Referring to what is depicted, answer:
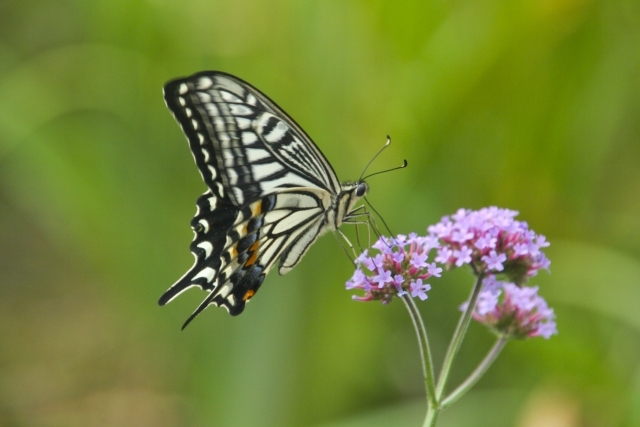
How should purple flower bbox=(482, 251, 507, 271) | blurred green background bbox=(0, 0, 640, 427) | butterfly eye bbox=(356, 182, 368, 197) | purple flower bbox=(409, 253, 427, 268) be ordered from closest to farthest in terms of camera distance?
purple flower bbox=(482, 251, 507, 271) < purple flower bbox=(409, 253, 427, 268) < butterfly eye bbox=(356, 182, 368, 197) < blurred green background bbox=(0, 0, 640, 427)

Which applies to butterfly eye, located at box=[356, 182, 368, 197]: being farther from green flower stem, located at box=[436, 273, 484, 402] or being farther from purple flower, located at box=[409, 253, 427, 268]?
green flower stem, located at box=[436, 273, 484, 402]

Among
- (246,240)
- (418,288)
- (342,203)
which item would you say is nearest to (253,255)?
(246,240)

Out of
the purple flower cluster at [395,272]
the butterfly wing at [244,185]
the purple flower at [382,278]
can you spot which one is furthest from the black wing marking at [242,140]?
the purple flower at [382,278]

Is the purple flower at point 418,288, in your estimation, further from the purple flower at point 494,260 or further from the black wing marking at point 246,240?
the black wing marking at point 246,240

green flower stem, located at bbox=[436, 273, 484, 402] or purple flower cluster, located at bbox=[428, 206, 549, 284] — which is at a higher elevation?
purple flower cluster, located at bbox=[428, 206, 549, 284]

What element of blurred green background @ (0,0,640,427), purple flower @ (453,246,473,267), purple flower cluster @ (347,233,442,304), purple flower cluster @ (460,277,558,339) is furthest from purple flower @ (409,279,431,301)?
blurred green background @ (0,0,640,427)

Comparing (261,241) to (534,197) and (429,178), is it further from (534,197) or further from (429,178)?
(534,197)

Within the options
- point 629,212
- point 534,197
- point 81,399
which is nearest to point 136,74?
point 81,399
